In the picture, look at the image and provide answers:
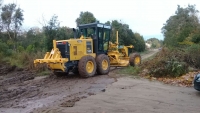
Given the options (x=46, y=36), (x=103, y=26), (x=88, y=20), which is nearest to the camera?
(x=103, y=26)

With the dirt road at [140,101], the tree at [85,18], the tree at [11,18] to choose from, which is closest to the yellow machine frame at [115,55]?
the dirt road at [140,101]

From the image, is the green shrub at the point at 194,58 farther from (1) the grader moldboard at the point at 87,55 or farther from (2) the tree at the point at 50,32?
(2) the tree at the point at 50,32

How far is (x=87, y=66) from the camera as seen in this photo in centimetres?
1116

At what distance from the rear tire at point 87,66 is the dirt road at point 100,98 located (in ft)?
2.72

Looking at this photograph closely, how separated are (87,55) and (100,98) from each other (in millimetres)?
4464

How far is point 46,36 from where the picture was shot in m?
22.1

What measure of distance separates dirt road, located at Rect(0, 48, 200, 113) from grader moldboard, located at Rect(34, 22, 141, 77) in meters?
1.05

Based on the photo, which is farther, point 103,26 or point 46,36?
point 46,36

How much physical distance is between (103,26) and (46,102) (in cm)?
671

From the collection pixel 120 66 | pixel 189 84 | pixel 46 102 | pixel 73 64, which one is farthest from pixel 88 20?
pixel 46 102

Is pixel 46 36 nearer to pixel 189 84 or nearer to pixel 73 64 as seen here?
pixel 73 64

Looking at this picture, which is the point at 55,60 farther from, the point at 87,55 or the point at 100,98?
the point at 100,98

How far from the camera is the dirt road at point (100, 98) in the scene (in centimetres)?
614

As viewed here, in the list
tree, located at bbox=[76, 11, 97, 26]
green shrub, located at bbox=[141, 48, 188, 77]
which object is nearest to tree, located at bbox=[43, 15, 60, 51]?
tree, located at bbox=[76, 11, 97, 26]
